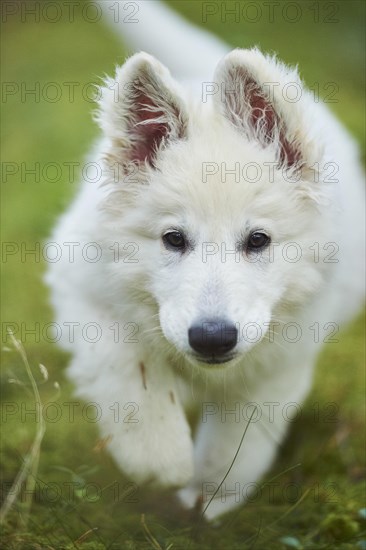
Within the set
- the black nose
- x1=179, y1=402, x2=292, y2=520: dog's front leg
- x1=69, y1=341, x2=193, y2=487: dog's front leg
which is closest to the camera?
the black nose

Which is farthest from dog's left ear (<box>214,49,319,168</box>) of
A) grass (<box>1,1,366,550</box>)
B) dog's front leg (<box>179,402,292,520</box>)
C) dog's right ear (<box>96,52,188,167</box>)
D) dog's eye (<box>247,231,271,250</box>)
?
dog's front leg (<box>179,402,292,520</box>)

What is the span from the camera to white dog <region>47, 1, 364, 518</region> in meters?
3.58

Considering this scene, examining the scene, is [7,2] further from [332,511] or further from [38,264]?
[332,511]

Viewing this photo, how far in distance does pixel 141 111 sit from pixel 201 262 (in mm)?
750

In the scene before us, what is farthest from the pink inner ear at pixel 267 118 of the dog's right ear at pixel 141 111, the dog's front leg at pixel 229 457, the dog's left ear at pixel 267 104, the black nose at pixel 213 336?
the dog's front leg at pixel 229 457

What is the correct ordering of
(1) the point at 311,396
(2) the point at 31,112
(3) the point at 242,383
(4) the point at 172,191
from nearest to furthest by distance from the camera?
(4) the point at 172,191 → (3) the point at 242,383 → (1) the point at 311,396 → (2) the point at 31,112

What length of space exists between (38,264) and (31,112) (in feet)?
9.41

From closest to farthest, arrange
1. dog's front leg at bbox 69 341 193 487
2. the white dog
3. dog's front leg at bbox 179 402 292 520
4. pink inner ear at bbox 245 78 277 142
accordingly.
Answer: the white dog, pink inner ear at bbox 245 78 277 142, dog's front leg at bbox 69 341 193 487, dog's front leg at bbox 179 402 292 520

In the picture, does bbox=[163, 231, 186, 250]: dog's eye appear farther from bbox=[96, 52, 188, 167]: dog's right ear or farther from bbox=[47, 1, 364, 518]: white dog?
bbox=[96, 52, 188, 167]: dog's right ear

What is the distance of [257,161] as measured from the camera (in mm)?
3773

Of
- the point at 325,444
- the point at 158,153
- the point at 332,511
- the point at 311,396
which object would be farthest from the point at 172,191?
the point at 311,396

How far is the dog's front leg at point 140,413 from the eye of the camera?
3.88 meters

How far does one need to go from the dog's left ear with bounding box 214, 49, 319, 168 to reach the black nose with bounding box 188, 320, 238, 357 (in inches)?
34.9

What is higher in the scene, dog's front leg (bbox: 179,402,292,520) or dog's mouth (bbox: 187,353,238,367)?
dog's mouth (bbox: 187,353,238,367)
